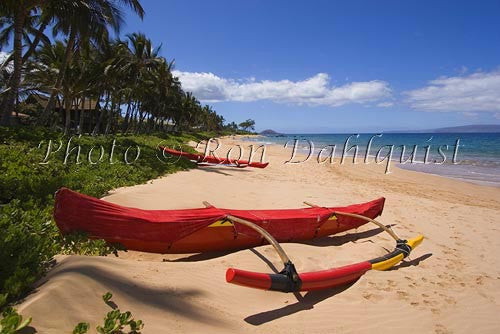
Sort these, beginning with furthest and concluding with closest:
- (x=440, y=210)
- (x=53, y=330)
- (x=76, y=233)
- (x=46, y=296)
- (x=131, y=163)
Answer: (x=131, y=163) < (x=440, y=210) < (x=76, y=233) < (x=46, y=296) < (x=53, y=330)

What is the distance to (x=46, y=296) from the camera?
8.54ft

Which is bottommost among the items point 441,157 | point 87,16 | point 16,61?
point 441,157

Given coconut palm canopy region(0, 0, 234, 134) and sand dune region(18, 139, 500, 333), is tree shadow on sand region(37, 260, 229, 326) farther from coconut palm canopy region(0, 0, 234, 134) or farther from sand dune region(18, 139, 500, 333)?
coconut palm canopy region(0, 0, 234, 134)

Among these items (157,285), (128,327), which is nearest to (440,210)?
(157,285)

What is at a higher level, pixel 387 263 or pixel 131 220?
pixel 131 220

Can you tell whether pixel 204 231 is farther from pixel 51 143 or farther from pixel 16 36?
pixel 16 36

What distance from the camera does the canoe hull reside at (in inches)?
162

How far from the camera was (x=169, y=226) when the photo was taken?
4398mm

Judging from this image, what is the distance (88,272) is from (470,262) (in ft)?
18.8

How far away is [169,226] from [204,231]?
53 cm

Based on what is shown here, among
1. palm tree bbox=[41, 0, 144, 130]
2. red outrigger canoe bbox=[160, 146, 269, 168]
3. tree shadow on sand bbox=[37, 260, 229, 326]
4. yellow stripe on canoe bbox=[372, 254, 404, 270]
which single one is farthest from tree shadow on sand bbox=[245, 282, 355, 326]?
palm tree bbox=[41, 0, 144, 130]

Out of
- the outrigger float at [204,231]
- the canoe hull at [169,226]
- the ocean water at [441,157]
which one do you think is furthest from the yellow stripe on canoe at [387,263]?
the ocean water at [441,157]

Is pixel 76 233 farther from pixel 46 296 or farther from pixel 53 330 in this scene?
pixel 53 330

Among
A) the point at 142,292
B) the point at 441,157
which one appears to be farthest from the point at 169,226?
the point at 441,157
